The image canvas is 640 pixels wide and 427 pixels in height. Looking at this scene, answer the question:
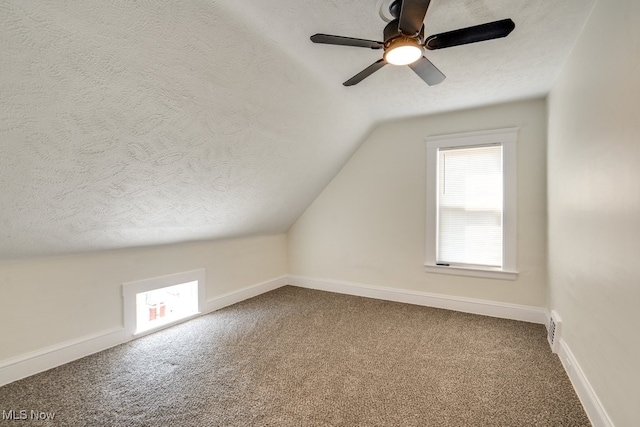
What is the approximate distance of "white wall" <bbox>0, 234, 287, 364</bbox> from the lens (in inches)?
79.9

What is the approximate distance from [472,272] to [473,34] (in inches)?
99.2

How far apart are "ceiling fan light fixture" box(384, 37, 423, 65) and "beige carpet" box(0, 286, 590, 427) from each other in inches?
80.1

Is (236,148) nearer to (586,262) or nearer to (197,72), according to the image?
(197,72)

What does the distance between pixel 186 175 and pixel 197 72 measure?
33.7 inches

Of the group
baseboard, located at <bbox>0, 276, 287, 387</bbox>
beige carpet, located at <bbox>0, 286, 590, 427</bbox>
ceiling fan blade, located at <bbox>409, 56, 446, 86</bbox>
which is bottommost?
beige carpet, located at <bbox>0, 286, 590, 427</bbox>

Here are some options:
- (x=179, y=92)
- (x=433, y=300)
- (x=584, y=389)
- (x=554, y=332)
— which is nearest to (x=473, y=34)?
(x=179, y=92)

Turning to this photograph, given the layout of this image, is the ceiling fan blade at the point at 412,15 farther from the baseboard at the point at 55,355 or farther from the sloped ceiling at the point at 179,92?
the baseboard at the point at 55,355

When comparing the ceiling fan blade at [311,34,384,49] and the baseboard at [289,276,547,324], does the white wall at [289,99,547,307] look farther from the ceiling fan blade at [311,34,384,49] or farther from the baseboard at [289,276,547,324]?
the ceiling fan blade at [311,34,384,49]

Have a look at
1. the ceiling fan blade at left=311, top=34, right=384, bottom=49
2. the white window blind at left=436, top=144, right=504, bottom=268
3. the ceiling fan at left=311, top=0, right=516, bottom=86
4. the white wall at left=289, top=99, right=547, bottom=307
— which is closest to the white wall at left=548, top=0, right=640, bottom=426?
the ceiling fan at left=311, top=0, right=516, bottom=86

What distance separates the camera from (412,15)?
4.47ft

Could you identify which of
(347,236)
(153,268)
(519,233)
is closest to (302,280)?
(347,236)

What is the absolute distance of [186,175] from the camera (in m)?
2.37

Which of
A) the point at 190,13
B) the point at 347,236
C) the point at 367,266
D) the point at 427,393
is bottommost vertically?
the point at 427,393

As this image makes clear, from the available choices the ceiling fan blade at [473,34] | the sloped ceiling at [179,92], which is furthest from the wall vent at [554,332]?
the ceiling fan blade at [473,34]
